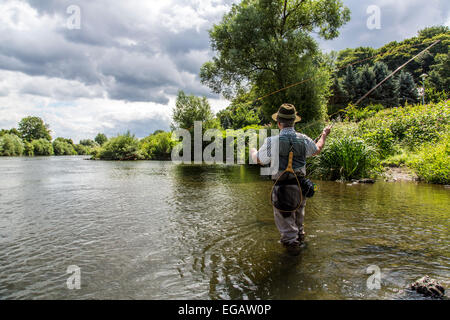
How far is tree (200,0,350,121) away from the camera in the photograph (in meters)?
21.2

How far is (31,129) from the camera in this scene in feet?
375

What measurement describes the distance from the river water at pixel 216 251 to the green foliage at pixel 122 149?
149 ft

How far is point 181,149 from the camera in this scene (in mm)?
47156

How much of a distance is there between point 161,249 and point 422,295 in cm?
353

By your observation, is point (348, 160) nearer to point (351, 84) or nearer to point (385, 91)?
point (351, 84)

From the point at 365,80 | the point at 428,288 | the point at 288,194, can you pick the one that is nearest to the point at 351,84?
the point at 365,80

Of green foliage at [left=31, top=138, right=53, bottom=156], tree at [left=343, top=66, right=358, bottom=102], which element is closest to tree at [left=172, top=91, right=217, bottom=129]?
tree at [left=343, top=66, right=358, bottom=102]

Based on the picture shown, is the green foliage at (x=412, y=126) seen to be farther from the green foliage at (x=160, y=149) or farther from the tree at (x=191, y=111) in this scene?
the green foliage at (x=160, y=149)

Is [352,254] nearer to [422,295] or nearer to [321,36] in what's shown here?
[422,295]

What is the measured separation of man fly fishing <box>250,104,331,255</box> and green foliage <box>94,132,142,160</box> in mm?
50727

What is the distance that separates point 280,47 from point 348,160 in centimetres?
1209

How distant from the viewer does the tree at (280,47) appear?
833 inches

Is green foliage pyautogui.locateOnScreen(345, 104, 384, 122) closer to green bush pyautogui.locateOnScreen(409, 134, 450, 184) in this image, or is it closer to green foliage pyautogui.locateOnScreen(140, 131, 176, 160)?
green bush pyautogui.locateOnScreen(409, 134, 450, 184)

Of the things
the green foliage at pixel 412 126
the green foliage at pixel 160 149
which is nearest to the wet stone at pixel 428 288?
the green foliage at pixel 412 126
